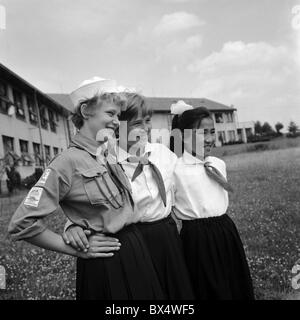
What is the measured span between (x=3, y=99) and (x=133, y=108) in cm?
84

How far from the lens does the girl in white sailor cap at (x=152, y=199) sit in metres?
1.29

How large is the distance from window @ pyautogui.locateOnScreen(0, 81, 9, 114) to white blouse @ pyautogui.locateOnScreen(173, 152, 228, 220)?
3.10 ft

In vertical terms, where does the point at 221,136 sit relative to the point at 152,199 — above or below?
above

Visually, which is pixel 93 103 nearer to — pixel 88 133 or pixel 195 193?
pixel 88 133

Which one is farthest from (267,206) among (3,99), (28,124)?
(3,99)

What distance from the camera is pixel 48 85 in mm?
1923

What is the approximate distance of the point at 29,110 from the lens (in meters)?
1.90

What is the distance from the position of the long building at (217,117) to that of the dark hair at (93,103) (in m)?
0.55

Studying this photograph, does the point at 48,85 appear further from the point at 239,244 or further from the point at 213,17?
the point at 239,244
